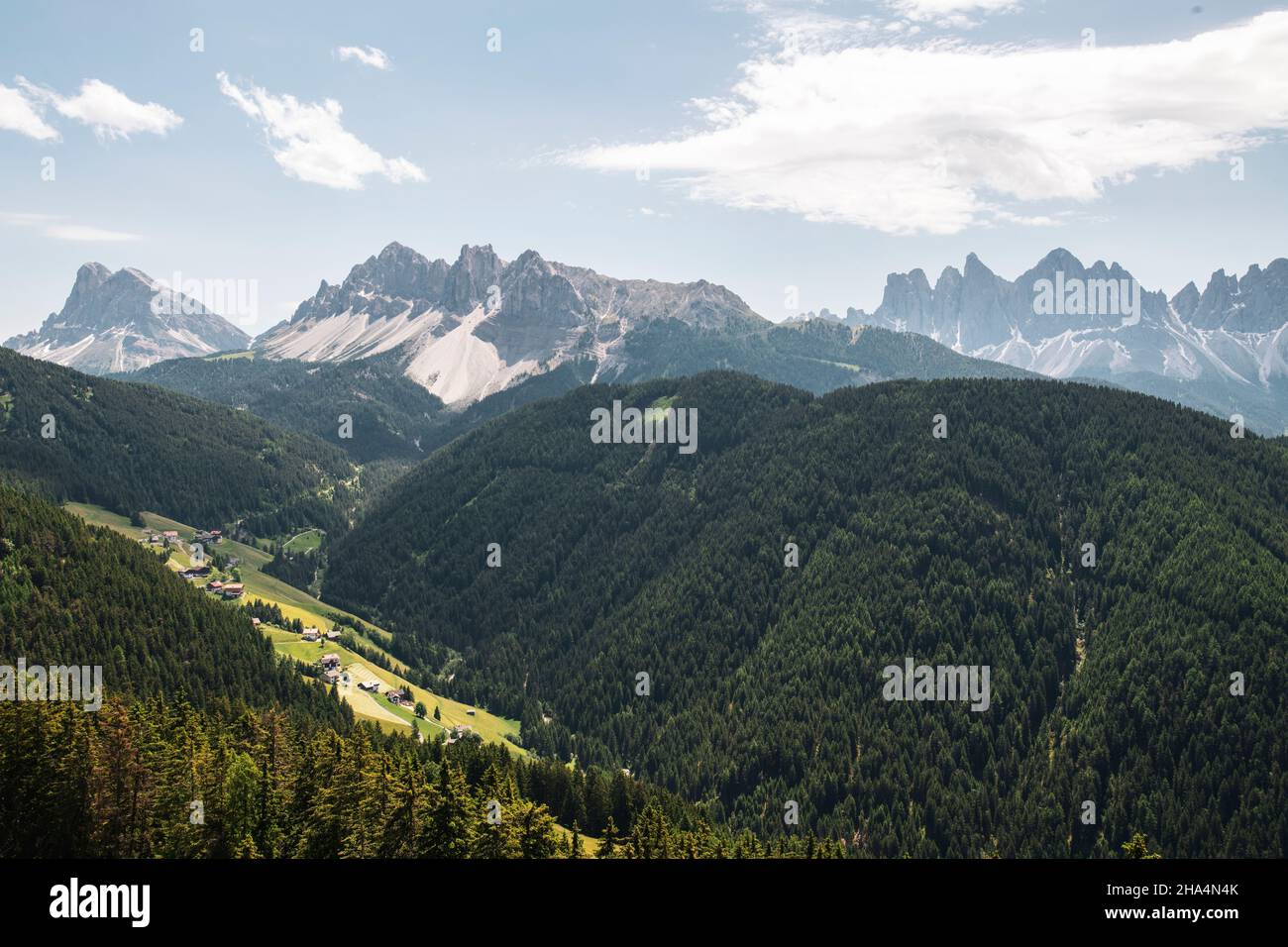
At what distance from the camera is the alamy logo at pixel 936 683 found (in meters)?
177

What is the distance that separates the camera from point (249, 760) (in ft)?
219

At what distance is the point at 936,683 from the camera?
593ft
